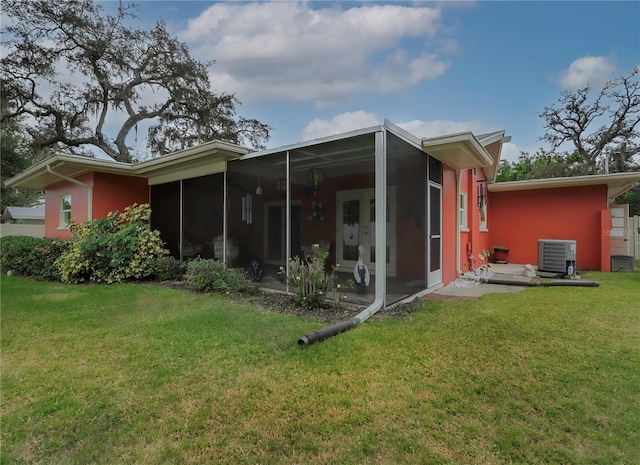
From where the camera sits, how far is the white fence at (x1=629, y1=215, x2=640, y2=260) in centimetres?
945

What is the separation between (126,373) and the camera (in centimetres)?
264

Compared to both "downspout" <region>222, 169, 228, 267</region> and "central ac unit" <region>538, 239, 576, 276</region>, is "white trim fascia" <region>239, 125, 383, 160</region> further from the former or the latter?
"central ac unit" <region>538, 239, 576, 276</region>

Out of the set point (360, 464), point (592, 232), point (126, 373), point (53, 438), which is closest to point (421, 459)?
point (360, 464)

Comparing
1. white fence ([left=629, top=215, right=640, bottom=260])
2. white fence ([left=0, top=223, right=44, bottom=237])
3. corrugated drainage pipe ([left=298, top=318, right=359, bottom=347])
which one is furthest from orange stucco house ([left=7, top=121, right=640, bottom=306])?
white fence ([left=0, top=223, right=44, bottom=237])

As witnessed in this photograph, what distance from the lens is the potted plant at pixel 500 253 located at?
9898 mm

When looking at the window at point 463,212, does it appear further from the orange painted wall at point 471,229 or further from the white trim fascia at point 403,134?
the white trim fascia at point 403,134

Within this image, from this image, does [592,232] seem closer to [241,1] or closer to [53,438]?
[241,1]

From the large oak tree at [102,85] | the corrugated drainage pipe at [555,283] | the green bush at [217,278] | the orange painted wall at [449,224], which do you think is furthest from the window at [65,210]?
the corrugated drainage pipe at [555,283]

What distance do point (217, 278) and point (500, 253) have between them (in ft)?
27.7

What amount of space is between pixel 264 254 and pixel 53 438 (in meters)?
4.94

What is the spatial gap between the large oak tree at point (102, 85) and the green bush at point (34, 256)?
848cm

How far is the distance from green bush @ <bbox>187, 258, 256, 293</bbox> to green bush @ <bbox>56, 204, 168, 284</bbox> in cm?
165

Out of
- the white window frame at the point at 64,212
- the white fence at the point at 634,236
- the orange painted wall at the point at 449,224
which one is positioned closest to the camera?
the orange painted wall at the point at 449,224

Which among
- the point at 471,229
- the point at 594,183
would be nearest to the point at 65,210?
the point at 471,229
